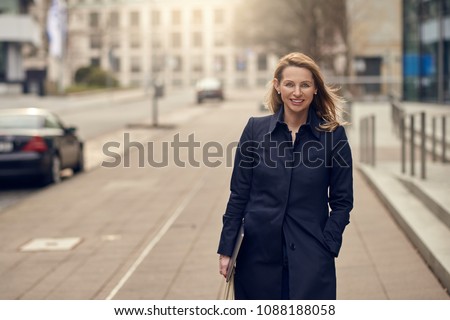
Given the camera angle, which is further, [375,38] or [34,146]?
[375,38]

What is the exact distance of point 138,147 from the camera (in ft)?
78.5

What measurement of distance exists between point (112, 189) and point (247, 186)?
11.2m

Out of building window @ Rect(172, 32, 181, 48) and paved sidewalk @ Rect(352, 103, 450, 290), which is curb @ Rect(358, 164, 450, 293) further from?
building window @ Rect(172, 32, 181, 48)

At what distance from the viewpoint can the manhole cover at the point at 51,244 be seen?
10.2m

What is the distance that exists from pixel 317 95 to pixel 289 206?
57 centimetres

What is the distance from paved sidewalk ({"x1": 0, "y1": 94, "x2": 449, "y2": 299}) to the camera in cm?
788

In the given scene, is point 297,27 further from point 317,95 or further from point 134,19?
point 134,19

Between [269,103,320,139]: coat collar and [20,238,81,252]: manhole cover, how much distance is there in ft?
19.4

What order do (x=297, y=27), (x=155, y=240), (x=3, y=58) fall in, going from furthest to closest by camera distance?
(x=3, y=58) < (x=297, y=27) < (x=155, y=240)

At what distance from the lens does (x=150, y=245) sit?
10.1 m

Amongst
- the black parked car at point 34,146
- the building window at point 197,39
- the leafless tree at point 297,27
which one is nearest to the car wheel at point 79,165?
the black parked car at point 34,146

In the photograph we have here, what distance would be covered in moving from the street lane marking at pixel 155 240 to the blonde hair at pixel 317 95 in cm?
335

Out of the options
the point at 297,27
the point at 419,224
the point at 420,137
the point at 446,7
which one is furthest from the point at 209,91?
the point at 419,224

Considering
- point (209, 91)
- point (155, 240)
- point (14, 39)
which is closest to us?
point (155, 240)
